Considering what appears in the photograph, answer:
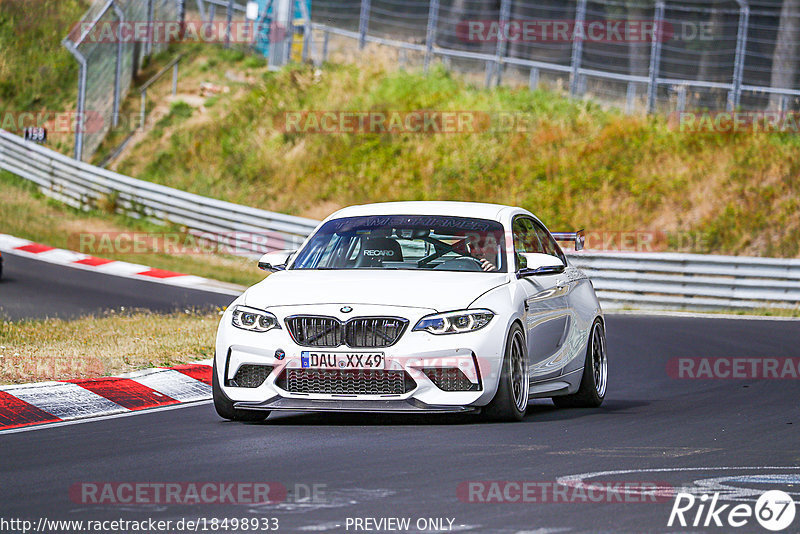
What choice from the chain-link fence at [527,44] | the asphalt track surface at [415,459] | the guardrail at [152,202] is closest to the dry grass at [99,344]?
the asphalt track surface at [415,459]

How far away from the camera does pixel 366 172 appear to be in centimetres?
3216

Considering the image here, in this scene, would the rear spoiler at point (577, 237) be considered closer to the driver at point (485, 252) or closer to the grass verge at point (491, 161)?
the driver at point (485, 252)

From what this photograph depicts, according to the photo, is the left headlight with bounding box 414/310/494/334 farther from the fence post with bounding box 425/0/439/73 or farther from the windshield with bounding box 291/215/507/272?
the fence post with bounding box 425/0/439/73

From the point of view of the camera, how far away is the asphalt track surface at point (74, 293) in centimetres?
1850

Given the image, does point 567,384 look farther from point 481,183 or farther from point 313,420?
point 481,183

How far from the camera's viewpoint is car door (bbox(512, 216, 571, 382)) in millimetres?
9305

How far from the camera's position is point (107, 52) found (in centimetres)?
3347

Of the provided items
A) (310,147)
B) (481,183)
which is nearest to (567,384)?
(481,183)

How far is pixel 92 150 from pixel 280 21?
6514mm

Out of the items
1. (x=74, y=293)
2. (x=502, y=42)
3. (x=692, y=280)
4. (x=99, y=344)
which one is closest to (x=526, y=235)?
(x=99, y=344)

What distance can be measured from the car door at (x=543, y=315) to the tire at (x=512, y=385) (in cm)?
22

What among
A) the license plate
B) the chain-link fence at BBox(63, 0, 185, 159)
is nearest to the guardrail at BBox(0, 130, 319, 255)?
the chain-link fence at BBox(63, 0, 185, 159)

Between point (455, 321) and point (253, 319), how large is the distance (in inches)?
50.2

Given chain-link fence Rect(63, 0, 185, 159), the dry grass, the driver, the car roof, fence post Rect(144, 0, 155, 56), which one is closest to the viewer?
the driver
